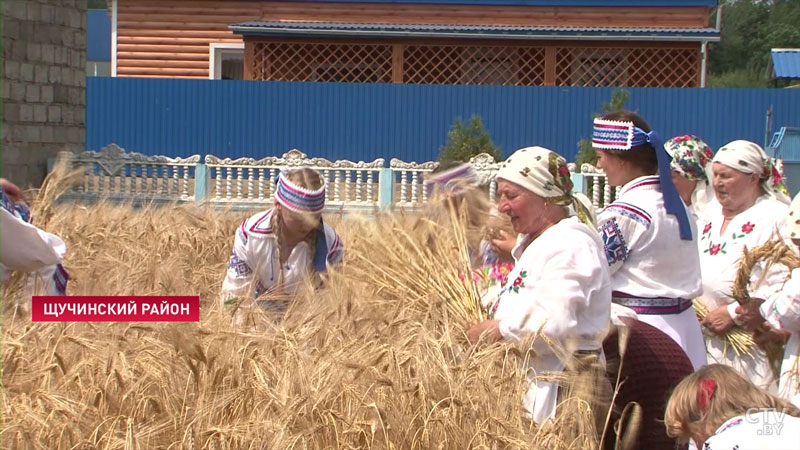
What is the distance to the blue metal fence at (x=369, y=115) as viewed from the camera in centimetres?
1769

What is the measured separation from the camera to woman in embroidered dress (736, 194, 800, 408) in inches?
143

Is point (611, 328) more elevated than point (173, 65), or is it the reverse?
point (173, 65)

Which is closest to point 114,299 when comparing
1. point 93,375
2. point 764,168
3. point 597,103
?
point 93,375

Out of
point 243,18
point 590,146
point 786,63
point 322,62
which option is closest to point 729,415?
point 590,146

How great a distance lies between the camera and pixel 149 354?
2822mm

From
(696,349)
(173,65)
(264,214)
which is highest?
(173,65)

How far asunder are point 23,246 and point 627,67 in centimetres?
1744

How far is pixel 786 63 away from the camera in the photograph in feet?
82.6

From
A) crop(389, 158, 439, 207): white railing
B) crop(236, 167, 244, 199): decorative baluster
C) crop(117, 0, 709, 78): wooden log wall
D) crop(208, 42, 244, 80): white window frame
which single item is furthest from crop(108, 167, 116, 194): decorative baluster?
crop(117, 0, 709, 78): wooden log wall

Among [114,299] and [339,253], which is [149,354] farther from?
[339,253]

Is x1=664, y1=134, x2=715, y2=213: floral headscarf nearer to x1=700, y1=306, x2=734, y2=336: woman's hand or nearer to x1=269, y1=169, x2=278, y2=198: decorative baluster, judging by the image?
x1=700, y1=306, x2=734, y2=336: woman's hand

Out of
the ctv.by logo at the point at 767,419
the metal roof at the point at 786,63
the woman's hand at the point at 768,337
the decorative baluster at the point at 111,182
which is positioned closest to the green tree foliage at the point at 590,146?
the decorative baluster at the point at 111,182

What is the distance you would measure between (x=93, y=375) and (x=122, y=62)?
19732mm

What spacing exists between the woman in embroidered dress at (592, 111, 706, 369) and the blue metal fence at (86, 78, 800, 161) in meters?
14.4
